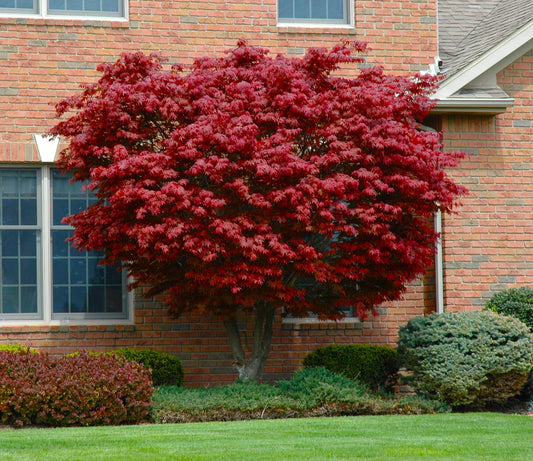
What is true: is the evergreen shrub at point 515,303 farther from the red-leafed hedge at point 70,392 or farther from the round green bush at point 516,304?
the red-leafed hedge at point 70,392

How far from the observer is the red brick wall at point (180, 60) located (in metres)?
13.0

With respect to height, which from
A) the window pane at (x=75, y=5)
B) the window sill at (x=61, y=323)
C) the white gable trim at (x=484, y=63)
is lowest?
the window sill at (x=61, y=323)

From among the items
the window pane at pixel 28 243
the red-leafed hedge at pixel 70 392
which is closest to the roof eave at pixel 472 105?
the red-leafed hedge at pixel 70 392

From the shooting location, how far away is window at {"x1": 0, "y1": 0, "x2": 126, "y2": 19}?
13242 mm

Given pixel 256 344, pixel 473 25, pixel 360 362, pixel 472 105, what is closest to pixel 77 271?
pixel 256 344

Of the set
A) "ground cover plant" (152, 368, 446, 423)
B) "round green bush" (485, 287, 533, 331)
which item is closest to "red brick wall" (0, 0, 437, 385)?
"round green bush" (485, 287, 533, 331)

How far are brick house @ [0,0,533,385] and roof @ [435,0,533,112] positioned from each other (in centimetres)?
2

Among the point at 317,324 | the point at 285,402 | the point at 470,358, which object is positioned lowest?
the point at 285,402

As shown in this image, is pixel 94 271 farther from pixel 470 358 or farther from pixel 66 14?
pixel 470 358

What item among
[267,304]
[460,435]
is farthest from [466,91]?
[460,435]

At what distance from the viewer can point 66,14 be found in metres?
13.4

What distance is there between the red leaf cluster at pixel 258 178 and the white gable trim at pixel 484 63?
1340 millimetres

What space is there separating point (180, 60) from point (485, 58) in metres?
4.48

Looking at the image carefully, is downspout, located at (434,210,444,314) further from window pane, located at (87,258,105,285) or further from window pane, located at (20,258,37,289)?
window pane, located at (20,258,37,289)
